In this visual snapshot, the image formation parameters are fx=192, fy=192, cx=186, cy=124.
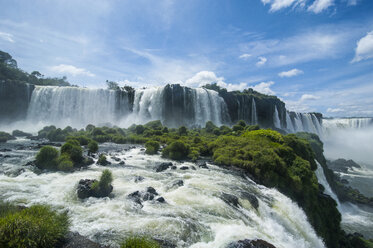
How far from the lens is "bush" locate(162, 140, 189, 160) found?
20406 millimetres

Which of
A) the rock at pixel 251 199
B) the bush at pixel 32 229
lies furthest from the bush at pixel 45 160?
the rock at pixel 251 199

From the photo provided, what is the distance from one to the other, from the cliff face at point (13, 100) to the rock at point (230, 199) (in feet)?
207

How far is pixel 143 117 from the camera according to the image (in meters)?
59.2

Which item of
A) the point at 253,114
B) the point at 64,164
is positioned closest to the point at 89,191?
the point at 64,164

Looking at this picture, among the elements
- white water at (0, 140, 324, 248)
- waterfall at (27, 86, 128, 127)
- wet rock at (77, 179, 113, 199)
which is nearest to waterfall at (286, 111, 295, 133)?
waterfall at (27, 86, 128, 127)

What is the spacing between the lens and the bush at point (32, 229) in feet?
15.0

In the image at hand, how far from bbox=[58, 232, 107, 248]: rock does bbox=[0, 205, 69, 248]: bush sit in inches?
7.7

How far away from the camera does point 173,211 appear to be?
7.86 m

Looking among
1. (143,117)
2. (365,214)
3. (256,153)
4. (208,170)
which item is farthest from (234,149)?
(143,117)

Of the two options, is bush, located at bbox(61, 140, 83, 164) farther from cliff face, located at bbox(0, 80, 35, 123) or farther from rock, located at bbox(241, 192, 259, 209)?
cliff face, located at bbox(0, 80, 35, 123)

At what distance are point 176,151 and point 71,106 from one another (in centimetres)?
4684

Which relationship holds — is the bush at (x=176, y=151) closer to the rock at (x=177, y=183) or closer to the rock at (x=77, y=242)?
the rock at (x=177, y=183)

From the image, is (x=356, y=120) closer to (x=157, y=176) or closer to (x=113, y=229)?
(x=157, y=176)

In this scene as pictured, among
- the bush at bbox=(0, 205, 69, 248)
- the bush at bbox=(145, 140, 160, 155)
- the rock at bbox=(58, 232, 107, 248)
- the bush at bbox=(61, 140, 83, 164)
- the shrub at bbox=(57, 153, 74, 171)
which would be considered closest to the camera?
the bush at bbox=(0, 205, 69, 248)
